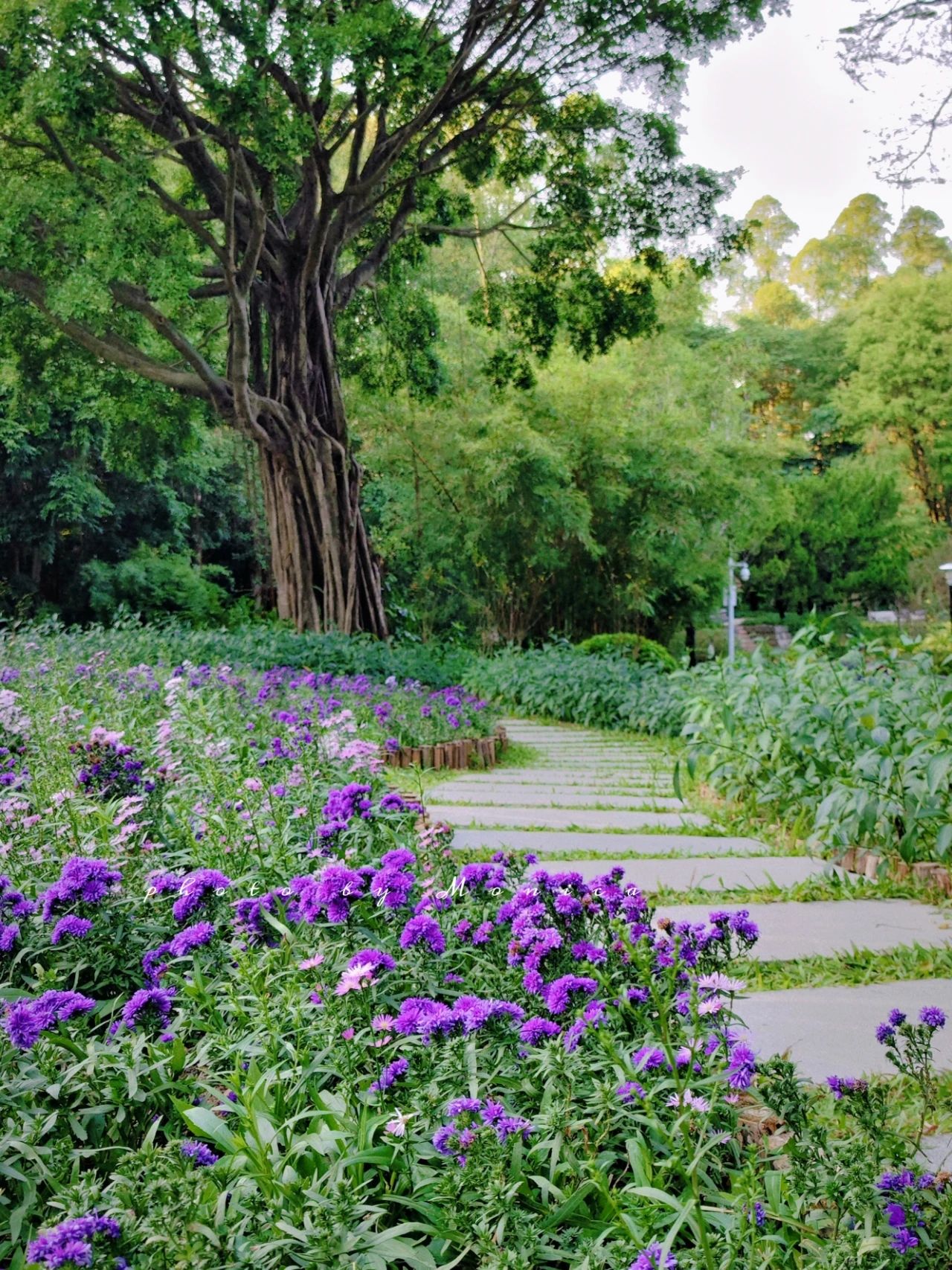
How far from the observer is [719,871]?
9.42 feet

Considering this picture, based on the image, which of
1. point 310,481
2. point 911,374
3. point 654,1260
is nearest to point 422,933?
point 654,1260

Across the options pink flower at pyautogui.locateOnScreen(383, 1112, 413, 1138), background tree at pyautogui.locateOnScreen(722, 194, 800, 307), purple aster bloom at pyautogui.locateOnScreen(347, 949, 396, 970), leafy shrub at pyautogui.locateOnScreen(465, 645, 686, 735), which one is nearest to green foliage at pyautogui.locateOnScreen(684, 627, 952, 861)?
purple aster bloom at pyautogui.locateOnScreen(347, 949, 396, 970)

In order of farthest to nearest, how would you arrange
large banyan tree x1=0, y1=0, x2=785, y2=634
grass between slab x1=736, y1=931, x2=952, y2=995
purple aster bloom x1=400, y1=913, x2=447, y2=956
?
1. large banyan tree x1=0, y1=0, x2=785, y2=634
2. grass between slab x1=736, y1=931, x2=952, y2=995
3. purple aster bloom x1=400, y1=913, x2=447, y2=956

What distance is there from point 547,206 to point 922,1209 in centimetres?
910

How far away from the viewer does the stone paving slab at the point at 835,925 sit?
219cm

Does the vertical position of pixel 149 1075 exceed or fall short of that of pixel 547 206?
it falls short

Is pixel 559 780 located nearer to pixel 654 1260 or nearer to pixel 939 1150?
pixel 939 1150

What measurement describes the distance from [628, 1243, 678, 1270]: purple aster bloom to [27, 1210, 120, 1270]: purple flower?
0.44 metres

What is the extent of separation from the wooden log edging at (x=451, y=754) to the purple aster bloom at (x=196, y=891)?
330 centimetres

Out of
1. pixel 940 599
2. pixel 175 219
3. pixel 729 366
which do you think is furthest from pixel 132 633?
pixel 940 599

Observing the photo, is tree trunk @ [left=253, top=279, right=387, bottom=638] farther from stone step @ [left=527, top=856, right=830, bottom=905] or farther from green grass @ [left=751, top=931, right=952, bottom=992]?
green grass @ [left=751, top=931, right=952, bottom=992]

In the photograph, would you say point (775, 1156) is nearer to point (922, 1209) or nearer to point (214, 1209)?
point (922, 1209)

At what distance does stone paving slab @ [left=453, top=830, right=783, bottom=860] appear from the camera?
10.1 feet

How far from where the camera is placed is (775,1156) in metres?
1.18
